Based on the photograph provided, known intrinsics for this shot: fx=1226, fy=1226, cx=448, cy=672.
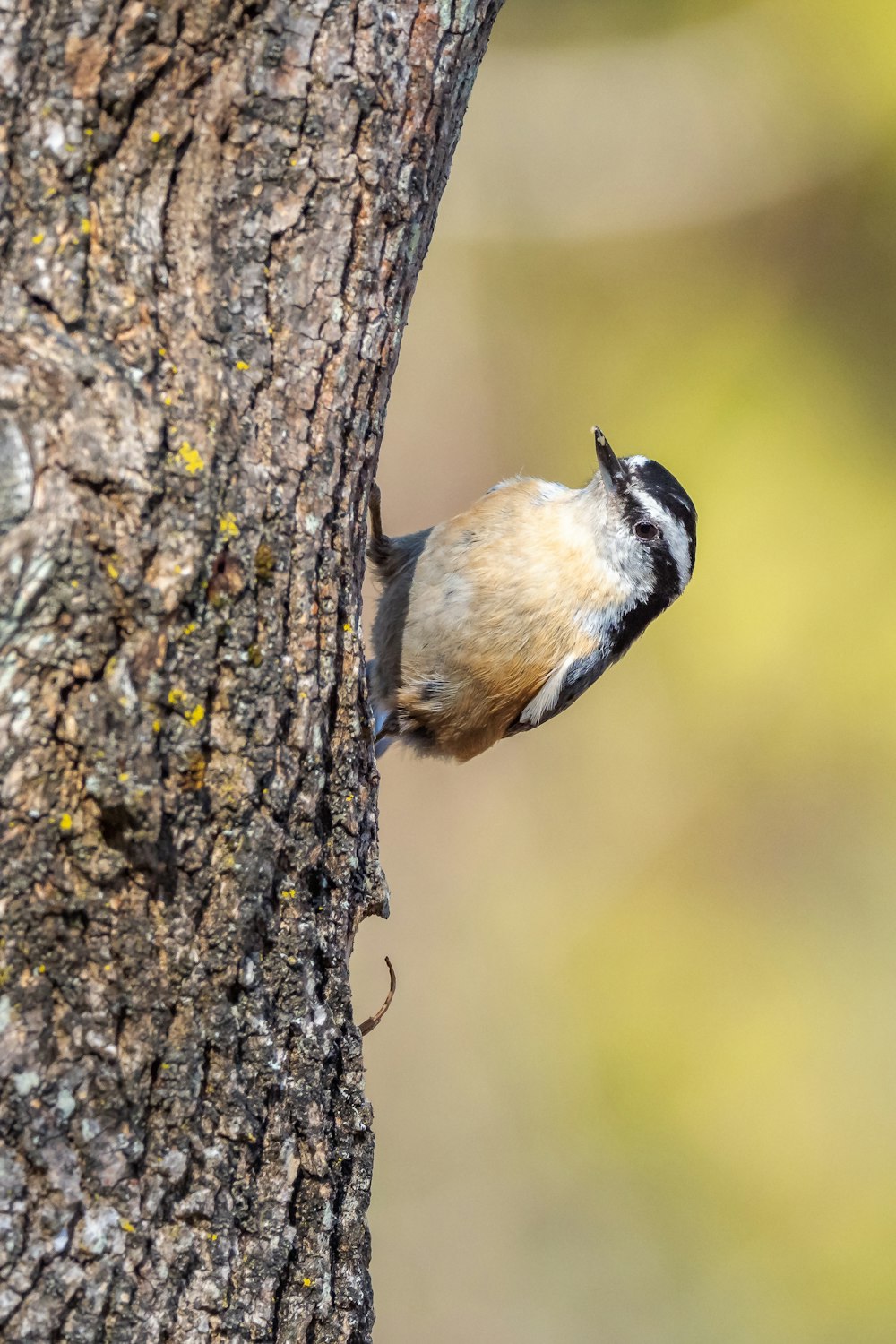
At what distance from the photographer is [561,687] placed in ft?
12.3

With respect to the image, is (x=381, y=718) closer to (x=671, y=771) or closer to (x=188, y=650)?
(x=188, y=650)

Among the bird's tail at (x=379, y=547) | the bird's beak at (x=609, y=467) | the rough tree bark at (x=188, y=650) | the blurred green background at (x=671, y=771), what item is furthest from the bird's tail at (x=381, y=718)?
the blurred green background at (x=671, y=771)

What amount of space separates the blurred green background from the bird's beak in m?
3.23

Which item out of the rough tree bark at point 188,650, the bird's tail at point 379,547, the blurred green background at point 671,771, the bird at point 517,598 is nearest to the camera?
the rough tree bark at point 188,650

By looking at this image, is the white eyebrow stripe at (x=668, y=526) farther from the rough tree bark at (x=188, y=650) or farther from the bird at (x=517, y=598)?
the rough tree bark at (x=188, y=650)

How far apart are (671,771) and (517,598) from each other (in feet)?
14.6

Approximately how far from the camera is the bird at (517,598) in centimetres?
354

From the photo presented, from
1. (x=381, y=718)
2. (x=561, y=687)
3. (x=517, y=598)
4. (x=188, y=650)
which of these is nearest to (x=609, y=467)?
(x=517, y=598)

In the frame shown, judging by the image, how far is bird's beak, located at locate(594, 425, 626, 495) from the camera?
3.82m

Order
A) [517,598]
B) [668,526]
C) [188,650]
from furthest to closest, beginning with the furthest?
[668,526] → [517,598] → [188,650]

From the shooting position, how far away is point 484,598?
11.6 ft

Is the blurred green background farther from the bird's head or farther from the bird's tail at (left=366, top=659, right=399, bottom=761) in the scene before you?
the bird's tail at (left=366, top=659, right=399, bottom=761)

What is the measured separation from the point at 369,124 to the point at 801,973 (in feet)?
22.4

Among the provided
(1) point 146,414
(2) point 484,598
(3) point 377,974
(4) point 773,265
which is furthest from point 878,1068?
(1) point 146,414
